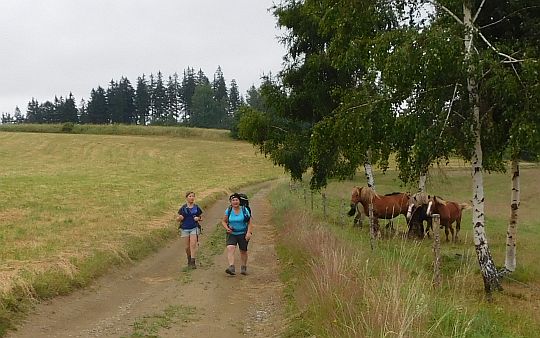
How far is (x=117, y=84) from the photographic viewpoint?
135250 millimetres

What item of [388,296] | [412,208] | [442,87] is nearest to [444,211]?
[412,208]

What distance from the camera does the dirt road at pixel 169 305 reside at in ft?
24.4

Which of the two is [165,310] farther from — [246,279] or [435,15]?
[435,15]

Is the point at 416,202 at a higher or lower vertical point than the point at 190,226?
lower

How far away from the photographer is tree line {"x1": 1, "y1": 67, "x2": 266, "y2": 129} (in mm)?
125938

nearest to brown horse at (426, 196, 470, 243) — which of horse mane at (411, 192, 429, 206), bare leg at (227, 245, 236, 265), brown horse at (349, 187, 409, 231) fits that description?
horse mane at (411, 192, 429, 206)

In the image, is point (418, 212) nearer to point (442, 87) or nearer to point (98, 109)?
point (442, 87)

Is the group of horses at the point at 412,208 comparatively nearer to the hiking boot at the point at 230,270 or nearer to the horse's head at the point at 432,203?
the horse's head at the point at 432,203

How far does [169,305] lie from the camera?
8742mm

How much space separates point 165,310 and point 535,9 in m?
9.12

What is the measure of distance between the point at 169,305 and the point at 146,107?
12980 centimetres

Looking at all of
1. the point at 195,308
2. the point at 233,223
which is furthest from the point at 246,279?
the point at 195,308

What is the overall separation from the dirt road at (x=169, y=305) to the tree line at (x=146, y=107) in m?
105

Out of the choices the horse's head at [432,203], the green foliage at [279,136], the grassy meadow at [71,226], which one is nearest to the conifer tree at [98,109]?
the grassy meadow at [71,226]
